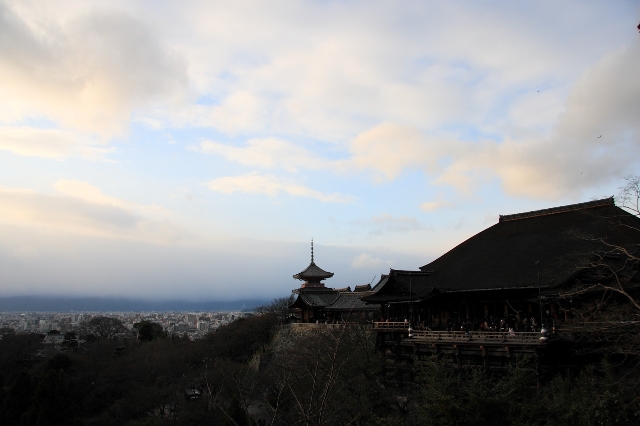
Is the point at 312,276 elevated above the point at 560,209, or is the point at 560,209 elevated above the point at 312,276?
the point at 560,209

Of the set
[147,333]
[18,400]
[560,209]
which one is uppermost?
[560,209]

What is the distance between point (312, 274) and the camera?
46625mm

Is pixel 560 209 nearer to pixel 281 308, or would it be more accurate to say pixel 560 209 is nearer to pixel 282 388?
pixel 282 388

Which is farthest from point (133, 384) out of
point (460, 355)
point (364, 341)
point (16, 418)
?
point (460, 355)

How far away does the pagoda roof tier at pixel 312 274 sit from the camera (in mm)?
46219

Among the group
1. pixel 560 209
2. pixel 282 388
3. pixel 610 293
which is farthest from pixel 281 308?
pixel 282 388

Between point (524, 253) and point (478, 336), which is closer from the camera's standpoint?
point (478, 336)

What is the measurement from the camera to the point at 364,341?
24.3 meters

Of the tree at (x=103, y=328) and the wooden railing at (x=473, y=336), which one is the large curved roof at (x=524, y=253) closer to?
the wooden railing at (x=473, y=336)

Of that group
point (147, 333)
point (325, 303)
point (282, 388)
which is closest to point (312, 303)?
point (325, 303)

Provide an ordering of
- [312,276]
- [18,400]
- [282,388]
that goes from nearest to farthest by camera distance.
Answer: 1. [282,388]
2. [18,400]
3. [312,276]

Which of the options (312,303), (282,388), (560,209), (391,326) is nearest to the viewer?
(282,388)

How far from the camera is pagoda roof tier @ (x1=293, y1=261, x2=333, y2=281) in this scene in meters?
46.2

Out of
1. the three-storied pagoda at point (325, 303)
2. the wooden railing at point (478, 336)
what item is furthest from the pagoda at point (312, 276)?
the wooden railing at point (478, 336)
